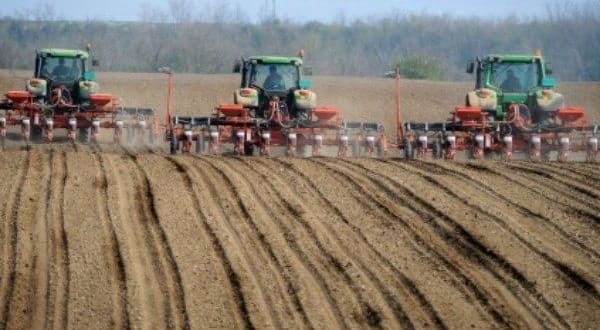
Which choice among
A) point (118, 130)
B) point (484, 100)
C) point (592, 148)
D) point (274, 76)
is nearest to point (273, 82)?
point (274, 76)

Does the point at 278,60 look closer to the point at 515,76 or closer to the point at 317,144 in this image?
the point at 317,144

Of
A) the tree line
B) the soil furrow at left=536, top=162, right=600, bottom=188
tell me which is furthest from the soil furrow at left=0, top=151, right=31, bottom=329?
the tree line

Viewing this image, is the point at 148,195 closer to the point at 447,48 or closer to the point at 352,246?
the point at 352,246

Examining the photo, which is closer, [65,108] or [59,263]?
[59,263]

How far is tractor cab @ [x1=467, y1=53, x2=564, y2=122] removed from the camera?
2347 centimetres

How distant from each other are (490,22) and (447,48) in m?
4.01

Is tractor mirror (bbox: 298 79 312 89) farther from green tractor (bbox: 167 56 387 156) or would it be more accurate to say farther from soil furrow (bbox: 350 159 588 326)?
soil furrow (bbox: 350 159 588 326)

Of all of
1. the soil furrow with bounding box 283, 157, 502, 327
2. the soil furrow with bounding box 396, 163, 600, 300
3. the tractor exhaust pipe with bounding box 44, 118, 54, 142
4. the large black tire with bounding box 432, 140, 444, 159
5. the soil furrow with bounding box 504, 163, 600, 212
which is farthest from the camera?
the tractor exhaust pipe with bounding box 44, 118, 54, 142

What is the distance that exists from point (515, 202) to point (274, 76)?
36.6 ft

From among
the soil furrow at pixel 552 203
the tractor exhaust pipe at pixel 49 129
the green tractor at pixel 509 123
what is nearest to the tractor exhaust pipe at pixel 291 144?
the green tractor at pixel 509 123

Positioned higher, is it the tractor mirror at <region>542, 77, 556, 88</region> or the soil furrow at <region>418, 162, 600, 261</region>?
the tractor mirror at <region>542, 77, 556, 88</region>

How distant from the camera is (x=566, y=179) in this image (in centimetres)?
1681

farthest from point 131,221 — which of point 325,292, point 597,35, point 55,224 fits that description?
point 597,35

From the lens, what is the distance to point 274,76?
25.2m
